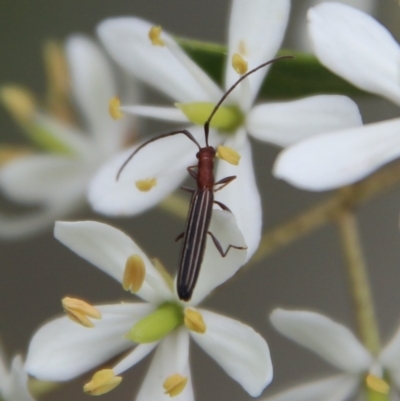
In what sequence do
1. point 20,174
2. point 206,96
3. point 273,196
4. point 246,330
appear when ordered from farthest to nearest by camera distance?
point 273,196 < point 20,174 < point 206,96 < point 246,330

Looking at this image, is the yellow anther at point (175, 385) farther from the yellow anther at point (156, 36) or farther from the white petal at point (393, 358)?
the yellow anther at point (156, 36)

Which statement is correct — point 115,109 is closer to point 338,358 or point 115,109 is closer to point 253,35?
point 253,35

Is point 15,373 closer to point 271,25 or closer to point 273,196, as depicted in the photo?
point 271,25

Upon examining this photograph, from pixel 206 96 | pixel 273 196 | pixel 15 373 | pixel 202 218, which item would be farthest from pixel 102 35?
pixel 273 196

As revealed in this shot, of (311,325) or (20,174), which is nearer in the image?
(311,325)

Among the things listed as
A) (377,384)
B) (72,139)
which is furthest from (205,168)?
(72,139)

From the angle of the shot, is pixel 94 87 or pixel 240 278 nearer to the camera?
pixel 94 87

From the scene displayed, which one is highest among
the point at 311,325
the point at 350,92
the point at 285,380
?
the point at 350,92

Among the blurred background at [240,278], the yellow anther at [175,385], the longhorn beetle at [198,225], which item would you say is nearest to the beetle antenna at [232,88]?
the longhorn beetle at [198,225]
